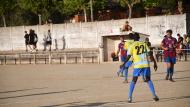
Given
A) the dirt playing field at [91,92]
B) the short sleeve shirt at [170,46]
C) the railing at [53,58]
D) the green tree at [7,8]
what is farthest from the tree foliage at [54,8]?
the short sleeve shirt at [170,46]

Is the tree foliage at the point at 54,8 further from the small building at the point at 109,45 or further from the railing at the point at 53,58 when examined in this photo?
the small building at the point at 109,45

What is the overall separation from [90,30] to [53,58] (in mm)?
9661

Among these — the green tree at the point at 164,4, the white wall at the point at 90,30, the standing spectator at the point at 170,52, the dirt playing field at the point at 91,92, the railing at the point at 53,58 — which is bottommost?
the dirt playing field at the point at 91,92

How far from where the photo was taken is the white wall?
138 ft

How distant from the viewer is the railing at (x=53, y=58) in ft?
120

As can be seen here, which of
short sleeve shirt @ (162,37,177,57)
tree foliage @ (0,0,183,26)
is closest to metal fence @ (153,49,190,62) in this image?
short sleeve shirt @ (162,37,177,57)

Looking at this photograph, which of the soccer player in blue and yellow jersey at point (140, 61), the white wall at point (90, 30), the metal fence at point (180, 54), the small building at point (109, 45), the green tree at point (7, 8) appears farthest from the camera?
the green tree at point (7, 8)

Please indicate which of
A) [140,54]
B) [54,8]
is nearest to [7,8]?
[54,8]

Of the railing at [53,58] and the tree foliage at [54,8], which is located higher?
the tree foliage at [54,8]

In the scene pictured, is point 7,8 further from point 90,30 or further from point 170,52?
point 170,52

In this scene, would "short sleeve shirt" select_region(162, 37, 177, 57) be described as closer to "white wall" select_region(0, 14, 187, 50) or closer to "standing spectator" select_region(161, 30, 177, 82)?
"standing spectator" select_region(161, 30, 177, 82)

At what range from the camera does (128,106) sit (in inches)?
557

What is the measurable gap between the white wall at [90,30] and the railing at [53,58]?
196 centimetres

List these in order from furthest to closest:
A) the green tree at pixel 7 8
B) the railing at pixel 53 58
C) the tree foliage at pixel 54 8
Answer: the green tree at pixel 7 8
the tree foliage at pixel 54 8
the railing at pixel 53 58
